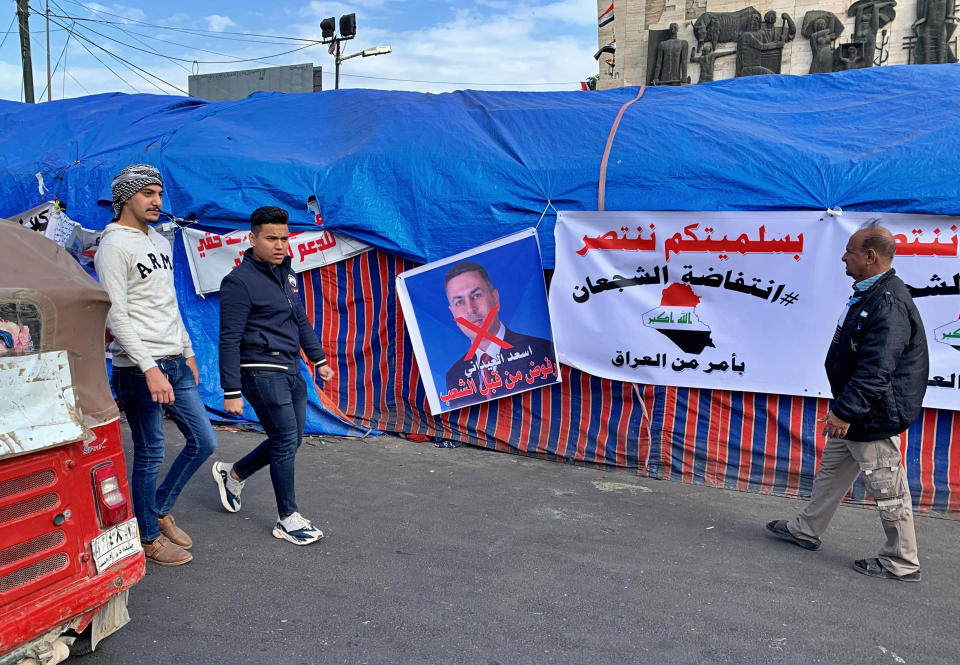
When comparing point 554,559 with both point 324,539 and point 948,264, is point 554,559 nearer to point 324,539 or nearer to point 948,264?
point 324,539

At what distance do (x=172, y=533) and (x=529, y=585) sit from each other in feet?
5.99

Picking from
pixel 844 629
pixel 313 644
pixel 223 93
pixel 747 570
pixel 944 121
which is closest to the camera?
pixel 313 644

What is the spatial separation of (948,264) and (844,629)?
99.8 inches

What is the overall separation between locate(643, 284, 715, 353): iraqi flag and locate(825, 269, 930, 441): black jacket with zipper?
148 cm

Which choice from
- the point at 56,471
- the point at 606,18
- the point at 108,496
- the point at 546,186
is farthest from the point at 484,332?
the point at 606,18

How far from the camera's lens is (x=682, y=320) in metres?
5.21

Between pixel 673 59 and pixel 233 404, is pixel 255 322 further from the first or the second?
pixel 673 59

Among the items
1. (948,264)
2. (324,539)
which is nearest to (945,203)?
(948,264)

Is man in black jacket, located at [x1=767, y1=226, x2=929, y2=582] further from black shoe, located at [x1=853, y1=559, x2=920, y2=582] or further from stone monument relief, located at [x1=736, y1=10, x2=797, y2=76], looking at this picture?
stone monument relief, located at [x1=736, y1=10, x2=797, y2=76]

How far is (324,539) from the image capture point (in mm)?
4023

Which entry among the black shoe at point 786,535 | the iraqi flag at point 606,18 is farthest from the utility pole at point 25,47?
the black shoe at point 786,535

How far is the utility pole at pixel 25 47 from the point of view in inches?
705

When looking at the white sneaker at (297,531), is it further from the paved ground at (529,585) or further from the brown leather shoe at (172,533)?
the brown leather shoe at (172,533)

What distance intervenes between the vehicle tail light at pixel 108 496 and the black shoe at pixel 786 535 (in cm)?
324
